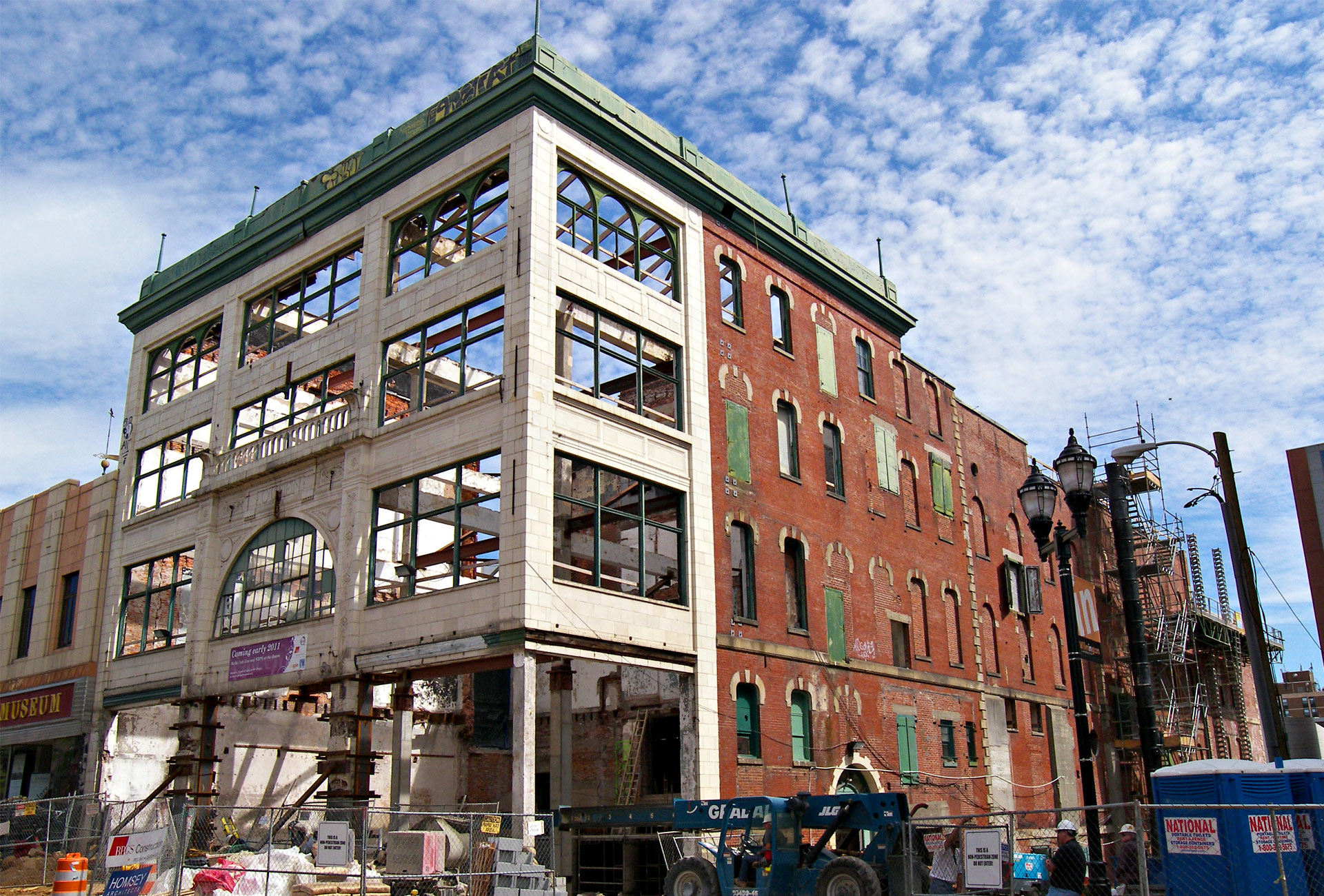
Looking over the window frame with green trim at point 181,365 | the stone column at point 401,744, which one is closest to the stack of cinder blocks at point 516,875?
the stone column at point 401,744

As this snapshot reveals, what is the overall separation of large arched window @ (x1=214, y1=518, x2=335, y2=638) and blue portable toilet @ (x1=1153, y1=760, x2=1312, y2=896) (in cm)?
1801

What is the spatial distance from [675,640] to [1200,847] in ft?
41.0

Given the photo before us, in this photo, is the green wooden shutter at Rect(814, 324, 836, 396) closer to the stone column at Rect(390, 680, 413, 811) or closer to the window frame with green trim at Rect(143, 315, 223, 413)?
the stone column at Rect(390, 680, 413, 811)

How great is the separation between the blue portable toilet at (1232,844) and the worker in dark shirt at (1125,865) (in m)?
0.45

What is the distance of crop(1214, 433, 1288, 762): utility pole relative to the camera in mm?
14117

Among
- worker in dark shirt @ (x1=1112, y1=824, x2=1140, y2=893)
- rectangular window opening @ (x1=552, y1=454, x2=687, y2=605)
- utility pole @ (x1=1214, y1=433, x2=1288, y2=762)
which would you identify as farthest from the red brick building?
utility pole @ (x1=1214, y1=433, x2=1288, y2=762)

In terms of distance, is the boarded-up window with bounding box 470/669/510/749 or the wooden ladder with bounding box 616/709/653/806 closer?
the wooden ladder with bounding box 616/709/653/806

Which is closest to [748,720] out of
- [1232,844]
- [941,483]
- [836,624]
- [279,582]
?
[836,624]

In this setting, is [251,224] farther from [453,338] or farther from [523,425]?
[523,425]

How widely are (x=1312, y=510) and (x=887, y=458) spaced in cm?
1164

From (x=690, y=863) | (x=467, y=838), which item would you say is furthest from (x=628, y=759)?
(x=690, y=863)

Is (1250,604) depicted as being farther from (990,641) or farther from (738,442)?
(990,641)

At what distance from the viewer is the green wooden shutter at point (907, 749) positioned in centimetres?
3100

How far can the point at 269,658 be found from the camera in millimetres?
26469
